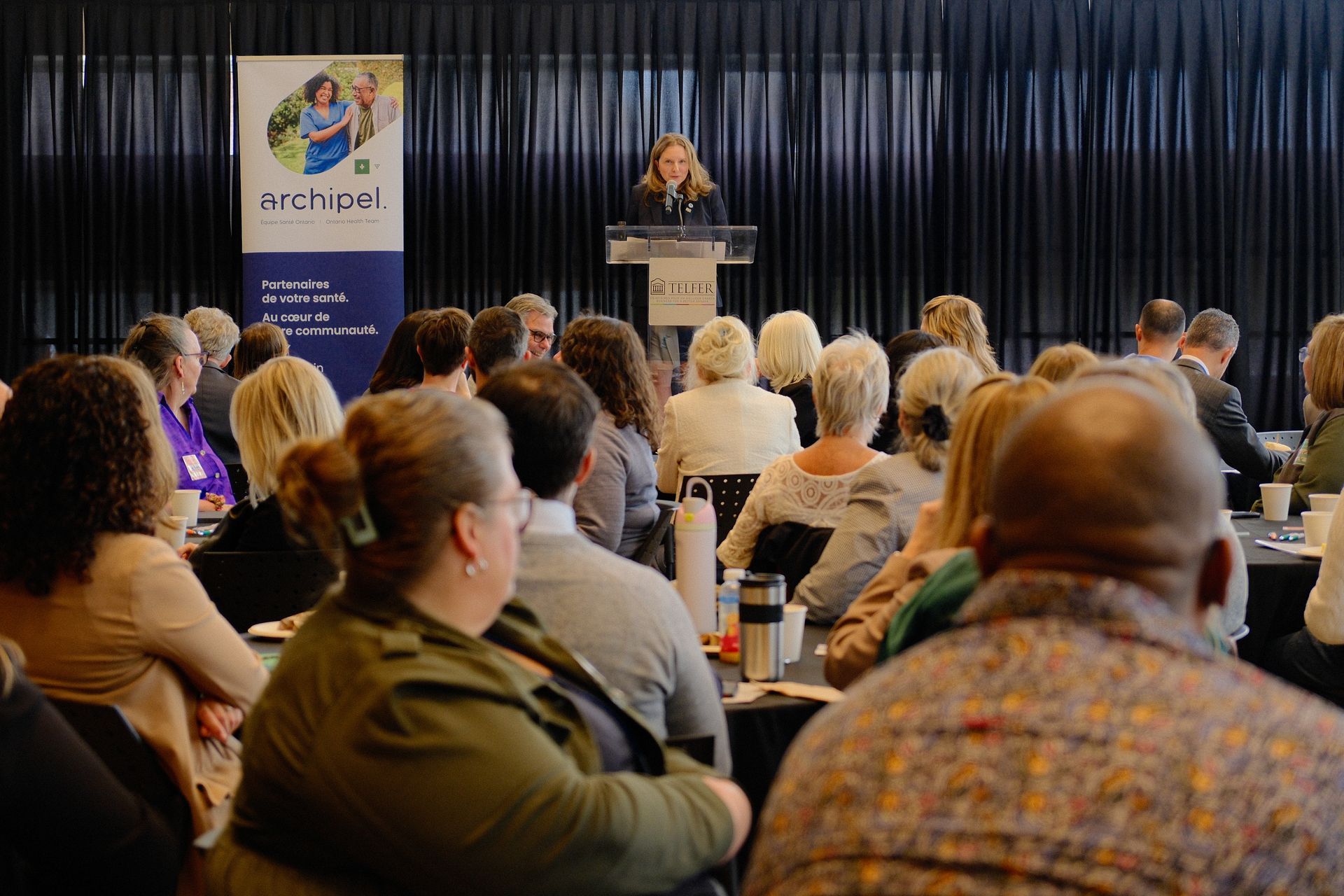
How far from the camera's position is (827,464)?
11.2ft

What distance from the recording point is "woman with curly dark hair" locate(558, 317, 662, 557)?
370cm

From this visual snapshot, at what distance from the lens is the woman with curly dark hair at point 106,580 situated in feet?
7.06

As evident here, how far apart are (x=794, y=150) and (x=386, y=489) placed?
26.2ft

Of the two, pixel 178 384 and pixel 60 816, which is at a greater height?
pixel 178 384

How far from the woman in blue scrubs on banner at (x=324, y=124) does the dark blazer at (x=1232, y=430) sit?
516cm

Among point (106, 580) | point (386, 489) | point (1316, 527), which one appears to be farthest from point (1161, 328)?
point (386, 489)

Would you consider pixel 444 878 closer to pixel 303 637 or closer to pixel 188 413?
pixel 303 637

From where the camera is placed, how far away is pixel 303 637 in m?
1.49

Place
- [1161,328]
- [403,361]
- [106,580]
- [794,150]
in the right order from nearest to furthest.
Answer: [106,580], [403,361], [1161,328], [794,150]

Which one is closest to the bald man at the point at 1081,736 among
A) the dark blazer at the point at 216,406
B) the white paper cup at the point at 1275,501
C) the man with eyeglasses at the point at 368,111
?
the white paper cup at the point at 1275,501

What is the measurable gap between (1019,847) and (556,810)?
0.62 metres

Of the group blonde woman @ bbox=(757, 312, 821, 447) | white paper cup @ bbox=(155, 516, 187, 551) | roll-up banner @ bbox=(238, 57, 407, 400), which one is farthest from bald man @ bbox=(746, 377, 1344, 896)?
roll-up banner @ bbox=(238, 57, 407, 400)

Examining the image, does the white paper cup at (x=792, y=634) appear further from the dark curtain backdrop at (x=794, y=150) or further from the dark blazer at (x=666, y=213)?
the dark curtain backdrop at (x=794, y=150)

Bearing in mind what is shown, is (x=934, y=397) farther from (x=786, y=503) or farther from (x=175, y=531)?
(x=175, y=531)
